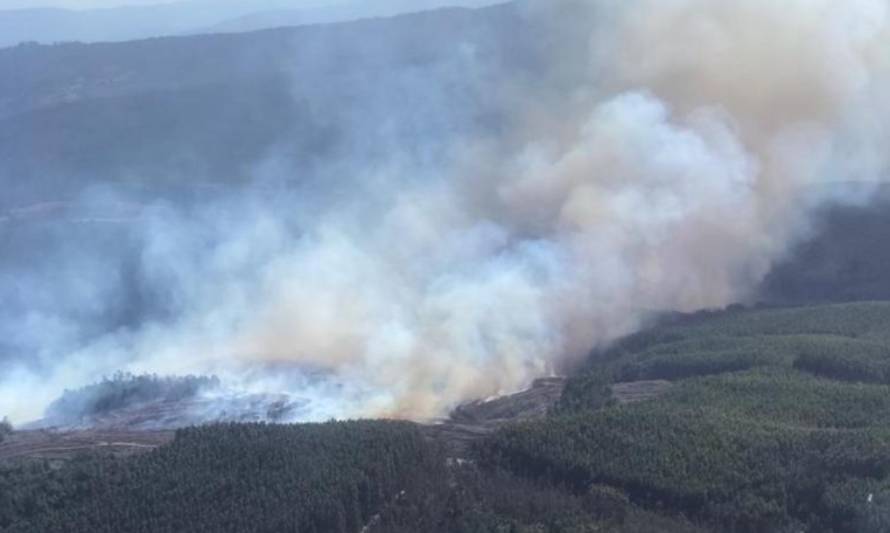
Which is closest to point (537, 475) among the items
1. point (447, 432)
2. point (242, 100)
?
point (447, 432)

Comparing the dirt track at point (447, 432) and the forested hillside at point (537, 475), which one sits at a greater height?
the dirt track at point (447, 432)

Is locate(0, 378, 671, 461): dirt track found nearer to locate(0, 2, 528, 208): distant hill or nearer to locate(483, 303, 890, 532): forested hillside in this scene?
locate(483, 303, 890, 532): forested hillside

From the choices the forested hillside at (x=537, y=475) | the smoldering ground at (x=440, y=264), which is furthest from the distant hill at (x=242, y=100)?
the forested hillside at (x=537, y=475)

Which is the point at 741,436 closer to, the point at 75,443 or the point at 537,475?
the point at 537,475

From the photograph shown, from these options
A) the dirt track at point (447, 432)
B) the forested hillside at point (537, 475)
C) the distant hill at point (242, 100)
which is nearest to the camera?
the forested hillside at point (537, 475)

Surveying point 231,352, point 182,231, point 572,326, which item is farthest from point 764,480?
point 182,231

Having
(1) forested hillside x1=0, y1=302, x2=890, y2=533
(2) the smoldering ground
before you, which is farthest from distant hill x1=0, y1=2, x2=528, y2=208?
(1) forested hillside x1=0, y1=302, x2=890, y2=533

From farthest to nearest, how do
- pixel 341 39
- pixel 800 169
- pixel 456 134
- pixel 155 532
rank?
pixel 341 39 → pixel 456 134 → pixel 800 169 → pixel 155 532

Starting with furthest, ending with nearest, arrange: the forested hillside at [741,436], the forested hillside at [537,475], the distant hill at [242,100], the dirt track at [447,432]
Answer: the distant hill at [242,100]
the dirt track at [447,432]
the forested hillside at [741,436]
the forested hillside at [537,475]

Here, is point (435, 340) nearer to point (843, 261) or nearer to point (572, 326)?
point (572, 326)

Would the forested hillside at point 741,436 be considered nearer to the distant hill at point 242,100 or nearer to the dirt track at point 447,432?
the dirt track at point 447,432

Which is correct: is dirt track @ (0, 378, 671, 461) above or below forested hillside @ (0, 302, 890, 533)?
above
